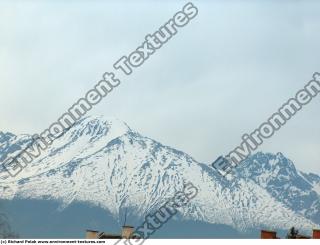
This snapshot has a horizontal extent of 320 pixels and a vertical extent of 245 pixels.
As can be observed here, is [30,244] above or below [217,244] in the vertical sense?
above

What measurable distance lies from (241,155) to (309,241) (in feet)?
59.1

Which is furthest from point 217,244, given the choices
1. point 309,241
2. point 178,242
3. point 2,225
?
point 2,225

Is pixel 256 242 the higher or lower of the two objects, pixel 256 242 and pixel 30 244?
the lower

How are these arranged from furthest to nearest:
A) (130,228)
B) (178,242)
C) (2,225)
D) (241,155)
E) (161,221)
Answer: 1. (2,225)
2. (241,155)
3. (130,228)
4. (161,221)
5. (178,242)

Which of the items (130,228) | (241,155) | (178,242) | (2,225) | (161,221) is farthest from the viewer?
(2,225)

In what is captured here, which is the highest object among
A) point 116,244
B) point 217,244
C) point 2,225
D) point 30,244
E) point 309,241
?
point 2,225

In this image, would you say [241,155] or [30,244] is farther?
[241,155]

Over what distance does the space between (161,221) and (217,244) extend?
33.9ft

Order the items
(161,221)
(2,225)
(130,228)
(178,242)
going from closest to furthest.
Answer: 1. (178,242)
2. (161,221)
3. (130,228)
4. (2,225)

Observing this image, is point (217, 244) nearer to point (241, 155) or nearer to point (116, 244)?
point (116, 244)

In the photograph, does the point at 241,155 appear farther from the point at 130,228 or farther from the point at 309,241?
the point at 309,241

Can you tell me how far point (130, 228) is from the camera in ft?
111

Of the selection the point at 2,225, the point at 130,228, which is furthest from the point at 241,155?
the point at 2,225

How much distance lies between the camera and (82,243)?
2259 cm
